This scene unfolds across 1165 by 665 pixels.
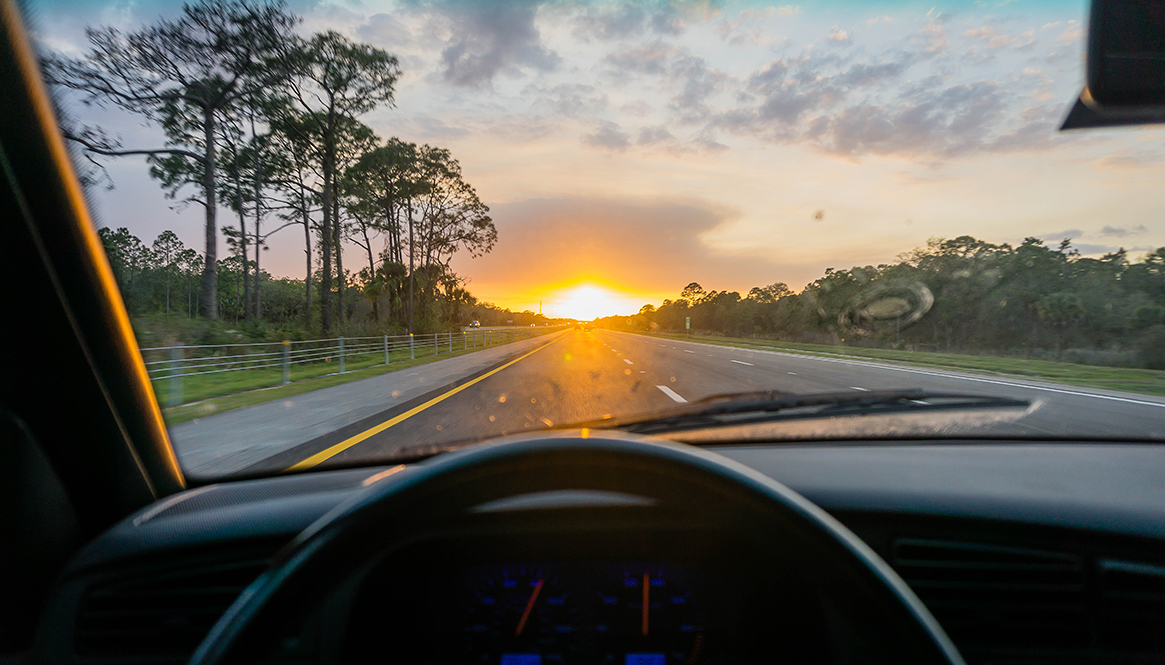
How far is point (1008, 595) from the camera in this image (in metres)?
1.93

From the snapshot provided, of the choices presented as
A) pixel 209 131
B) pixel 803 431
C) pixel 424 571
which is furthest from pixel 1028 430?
pixel 209 131

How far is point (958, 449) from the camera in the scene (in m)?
2.79

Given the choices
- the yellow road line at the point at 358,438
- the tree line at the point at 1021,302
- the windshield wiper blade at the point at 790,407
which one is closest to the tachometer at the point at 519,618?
the windshield wiper blade at the point at 790,407

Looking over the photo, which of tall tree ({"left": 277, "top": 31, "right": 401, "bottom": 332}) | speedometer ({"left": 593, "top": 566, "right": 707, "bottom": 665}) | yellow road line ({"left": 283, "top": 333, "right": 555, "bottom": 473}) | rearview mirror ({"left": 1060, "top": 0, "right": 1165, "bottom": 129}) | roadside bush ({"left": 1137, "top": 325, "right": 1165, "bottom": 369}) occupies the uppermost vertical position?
tall tree ({"left": 277, "top": 31, "right": 401, "bottom": 332})

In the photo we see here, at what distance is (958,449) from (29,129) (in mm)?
4074

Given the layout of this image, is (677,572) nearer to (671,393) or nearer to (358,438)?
(358,438)

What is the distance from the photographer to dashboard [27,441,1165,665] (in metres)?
1.44

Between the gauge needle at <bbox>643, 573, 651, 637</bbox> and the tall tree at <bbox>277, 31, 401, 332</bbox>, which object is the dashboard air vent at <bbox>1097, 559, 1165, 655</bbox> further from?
the tall tree at <bbox>277, 31, 401, 332</bbox>

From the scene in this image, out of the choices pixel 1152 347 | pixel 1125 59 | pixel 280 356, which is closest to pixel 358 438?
pixel 1125 59

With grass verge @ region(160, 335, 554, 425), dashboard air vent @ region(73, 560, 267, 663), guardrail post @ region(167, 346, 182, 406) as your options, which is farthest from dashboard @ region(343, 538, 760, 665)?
guardrail post @ region(167, 346, 182, 406)

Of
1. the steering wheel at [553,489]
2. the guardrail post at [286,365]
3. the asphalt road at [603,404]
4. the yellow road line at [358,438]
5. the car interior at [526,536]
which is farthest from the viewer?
the guardrail post at [286,365]

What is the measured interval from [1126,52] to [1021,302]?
8.43ft

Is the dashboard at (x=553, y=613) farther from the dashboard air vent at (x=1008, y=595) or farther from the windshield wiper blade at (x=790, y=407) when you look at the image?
the windshield wiper blade at (x=790, y=407)

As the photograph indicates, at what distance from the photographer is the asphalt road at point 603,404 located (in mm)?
3830
